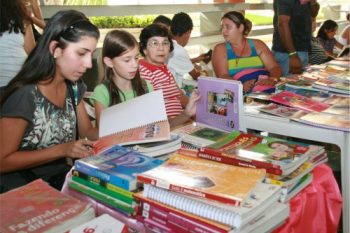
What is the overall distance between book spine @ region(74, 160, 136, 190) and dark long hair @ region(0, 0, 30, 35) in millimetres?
1208

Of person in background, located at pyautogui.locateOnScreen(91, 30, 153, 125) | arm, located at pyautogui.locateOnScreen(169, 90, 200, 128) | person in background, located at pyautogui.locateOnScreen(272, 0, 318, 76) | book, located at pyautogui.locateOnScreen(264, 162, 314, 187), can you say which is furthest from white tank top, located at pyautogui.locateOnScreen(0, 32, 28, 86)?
person in background, located at pyautogui.locateOnScreen(272, 0, 318, 76)

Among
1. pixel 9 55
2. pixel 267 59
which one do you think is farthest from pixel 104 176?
pixel 267 59

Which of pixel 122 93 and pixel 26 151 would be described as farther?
pixel 122 93

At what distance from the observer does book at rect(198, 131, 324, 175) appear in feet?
3.25

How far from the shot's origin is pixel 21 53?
76.2 inches

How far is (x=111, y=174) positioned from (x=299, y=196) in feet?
1.70

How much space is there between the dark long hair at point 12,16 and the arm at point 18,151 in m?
0.83

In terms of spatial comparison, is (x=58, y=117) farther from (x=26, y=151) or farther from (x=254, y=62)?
(x=254, y=62)

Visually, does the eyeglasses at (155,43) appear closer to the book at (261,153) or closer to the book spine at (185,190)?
the book at (261,153)

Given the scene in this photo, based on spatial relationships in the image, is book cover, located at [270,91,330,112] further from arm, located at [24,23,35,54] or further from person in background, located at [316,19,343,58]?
person in background, located at [316,19,343,58]

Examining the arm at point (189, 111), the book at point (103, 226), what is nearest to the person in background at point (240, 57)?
the arm at point (189, 111)

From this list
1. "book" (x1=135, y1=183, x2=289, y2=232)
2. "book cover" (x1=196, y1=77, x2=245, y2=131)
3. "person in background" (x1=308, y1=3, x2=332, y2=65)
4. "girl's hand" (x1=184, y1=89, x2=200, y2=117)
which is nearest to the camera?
"book" (x1=135, y1=183, x2=289, y2=232)

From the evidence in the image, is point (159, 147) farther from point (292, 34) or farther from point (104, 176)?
point (292, 34)

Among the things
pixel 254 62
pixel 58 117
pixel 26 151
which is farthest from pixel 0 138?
pixel 254 62
